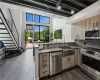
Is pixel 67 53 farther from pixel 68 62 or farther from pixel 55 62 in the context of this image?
Result: pixel 55 62

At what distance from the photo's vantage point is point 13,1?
3004 mm

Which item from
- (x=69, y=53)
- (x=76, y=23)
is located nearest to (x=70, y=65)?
(x=69, y=53)

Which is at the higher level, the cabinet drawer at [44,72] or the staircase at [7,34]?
the staircase at [7,34]

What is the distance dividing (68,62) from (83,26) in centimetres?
177

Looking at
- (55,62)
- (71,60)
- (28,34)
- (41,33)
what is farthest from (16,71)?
(41,33)

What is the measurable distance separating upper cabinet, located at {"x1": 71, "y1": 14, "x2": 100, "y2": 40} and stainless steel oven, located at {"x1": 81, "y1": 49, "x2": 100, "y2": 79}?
2.67 feet

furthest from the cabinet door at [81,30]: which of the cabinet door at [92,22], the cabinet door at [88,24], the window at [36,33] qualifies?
the window at [36,33]

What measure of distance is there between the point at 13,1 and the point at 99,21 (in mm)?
3318

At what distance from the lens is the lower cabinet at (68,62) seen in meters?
3.20

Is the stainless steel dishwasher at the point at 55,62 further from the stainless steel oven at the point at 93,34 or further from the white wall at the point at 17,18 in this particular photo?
the white wall at the point at 17,18

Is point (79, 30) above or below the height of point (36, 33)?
below

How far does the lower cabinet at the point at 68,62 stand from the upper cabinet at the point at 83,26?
1062mm

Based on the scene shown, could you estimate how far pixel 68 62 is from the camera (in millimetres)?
3373

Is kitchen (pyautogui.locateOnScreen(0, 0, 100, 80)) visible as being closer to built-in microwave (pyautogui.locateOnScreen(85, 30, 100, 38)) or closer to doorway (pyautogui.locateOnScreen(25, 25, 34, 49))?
built-in microwave (pyautogui.locateOnScreen(85, 30, 100, 38))
